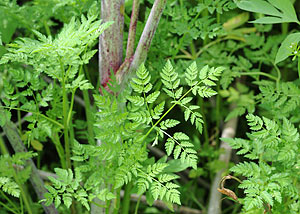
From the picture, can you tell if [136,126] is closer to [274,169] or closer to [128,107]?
[128,107]

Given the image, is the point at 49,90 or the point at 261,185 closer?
the point at 261,185

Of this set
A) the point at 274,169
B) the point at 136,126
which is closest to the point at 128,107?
the point at 136,126

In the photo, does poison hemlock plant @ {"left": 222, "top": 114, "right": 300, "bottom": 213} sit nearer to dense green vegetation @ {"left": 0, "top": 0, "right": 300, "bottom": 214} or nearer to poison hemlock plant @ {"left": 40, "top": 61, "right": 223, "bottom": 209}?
dense green vegetation @ {"left": 0, "top": 0, "right": 300, "bottom": 214}

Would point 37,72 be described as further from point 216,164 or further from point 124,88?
point 216,164

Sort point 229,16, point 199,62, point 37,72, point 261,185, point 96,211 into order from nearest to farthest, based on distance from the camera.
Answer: point 261,185 → point 37,72 → point 96,211 → point 199,62 → point 229,16

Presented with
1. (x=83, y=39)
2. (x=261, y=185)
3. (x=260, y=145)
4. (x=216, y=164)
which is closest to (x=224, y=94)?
(x=216, y=164)

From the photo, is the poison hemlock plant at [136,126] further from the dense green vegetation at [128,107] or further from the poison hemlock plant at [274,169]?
the poison hemlock plant at [274,169]

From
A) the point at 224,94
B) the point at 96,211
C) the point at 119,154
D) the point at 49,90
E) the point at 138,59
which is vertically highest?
the point at 224,94

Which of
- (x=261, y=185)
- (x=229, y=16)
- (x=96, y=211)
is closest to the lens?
(x=261, y=185)

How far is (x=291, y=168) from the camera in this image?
4.26 feet

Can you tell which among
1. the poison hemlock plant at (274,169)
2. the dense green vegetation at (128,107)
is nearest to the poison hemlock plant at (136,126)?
the dense green vegetation at (128,107)

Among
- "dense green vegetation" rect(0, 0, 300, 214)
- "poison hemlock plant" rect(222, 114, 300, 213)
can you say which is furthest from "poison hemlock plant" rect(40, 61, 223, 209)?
"poison hemlock plant" rect(222, 114, 300, 213)

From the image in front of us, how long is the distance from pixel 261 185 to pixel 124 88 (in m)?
0.58

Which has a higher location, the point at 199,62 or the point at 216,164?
the point at 199,62
